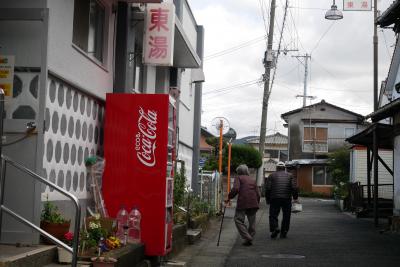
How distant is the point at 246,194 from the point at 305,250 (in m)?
1.94

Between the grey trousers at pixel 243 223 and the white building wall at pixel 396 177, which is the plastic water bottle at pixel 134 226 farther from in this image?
the white building wall at pixel 396 177

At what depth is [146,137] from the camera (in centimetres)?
941

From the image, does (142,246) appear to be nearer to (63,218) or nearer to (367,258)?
(63,218)

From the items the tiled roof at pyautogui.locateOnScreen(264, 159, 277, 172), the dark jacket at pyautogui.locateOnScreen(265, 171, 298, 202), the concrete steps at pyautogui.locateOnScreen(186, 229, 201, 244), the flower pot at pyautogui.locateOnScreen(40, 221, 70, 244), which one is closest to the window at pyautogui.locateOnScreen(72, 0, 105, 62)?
the flower pot at pyautogui.locateOnScreen(40, 221, 70, 244)

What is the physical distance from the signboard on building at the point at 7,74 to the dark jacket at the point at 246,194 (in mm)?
7261

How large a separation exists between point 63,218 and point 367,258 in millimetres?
6043

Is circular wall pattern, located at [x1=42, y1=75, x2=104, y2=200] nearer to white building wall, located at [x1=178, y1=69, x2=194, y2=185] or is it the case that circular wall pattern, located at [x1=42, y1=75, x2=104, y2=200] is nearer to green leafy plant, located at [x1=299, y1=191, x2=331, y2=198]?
white building wall, located at [x1=178, y1=69, x2=194, y2=185]

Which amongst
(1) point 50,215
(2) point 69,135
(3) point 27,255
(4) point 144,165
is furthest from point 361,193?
(3) point 27,255

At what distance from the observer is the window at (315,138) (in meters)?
60.6

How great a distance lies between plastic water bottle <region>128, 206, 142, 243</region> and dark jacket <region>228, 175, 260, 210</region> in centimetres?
471

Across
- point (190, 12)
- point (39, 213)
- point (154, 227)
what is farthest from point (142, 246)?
point (190, 12)

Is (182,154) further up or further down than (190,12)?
further down

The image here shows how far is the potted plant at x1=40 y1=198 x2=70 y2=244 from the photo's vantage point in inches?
295

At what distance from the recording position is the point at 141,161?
30.8 feet
